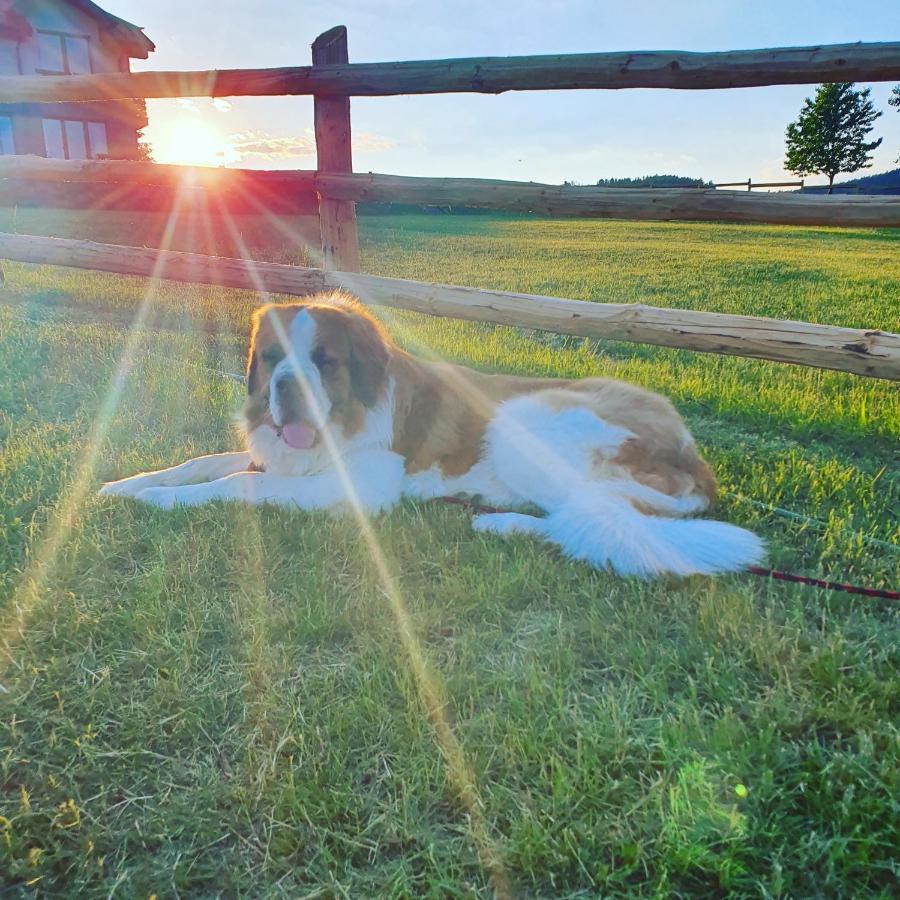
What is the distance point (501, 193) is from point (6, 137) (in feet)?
61.7

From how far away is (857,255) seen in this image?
16625 mm

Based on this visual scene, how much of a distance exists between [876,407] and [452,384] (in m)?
2.58

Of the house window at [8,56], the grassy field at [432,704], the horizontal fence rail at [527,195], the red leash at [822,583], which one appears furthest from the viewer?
the house window at [8,56]

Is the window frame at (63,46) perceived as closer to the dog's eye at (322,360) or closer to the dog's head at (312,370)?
the dog's head at (312,370)

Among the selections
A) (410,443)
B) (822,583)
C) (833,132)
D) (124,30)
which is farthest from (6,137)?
(833,132)

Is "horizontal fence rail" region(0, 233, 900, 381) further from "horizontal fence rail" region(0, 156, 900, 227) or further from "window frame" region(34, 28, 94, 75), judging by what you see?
"window frame" region(34, 28, 94, 75)

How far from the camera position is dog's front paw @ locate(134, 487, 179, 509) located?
274 centimetres

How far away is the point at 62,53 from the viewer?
1917 centimetres

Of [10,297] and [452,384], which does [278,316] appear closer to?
[452,384]

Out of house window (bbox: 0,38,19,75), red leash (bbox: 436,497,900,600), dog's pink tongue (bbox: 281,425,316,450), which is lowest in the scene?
red leash (bbox: 436,497,900,600)

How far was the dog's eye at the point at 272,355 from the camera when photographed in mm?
2816

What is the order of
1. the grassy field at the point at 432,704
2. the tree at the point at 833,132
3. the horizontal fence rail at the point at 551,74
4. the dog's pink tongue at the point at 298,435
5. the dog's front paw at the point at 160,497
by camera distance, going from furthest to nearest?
1. the tree at the point at 833,132
2. the horizontal fence rail at the point at 551,74
3. the dog's pink tongue at the point at 298,435
4. the dog's front paw at the point at 160,497
5. the grassy field at the point at 432,704

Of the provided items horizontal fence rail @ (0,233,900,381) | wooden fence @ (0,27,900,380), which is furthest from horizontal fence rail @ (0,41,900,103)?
horizontal fence rail @ (0,233,900,381)

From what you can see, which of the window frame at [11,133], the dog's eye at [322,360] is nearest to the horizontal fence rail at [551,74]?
the dog's eye at [322,360]
